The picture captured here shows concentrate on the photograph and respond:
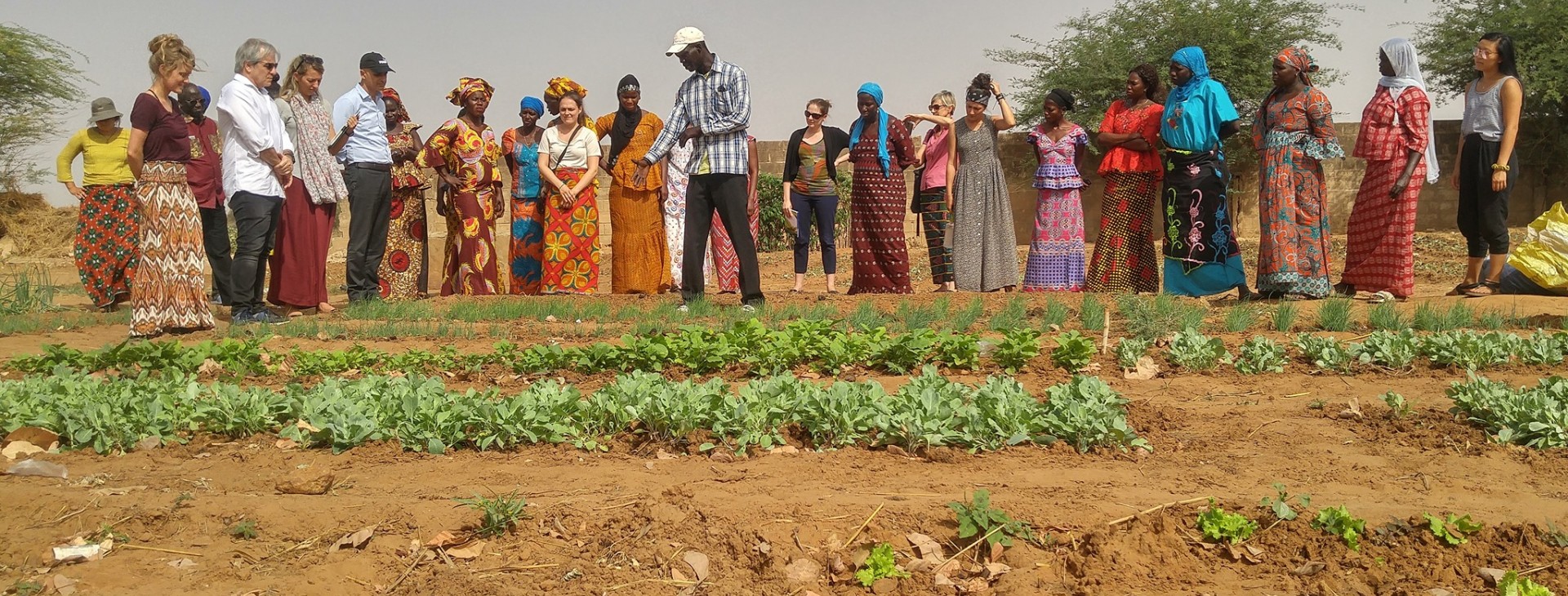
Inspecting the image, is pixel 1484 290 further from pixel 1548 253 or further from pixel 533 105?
pixel 533 105

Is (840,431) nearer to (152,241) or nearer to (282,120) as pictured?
(152,241)

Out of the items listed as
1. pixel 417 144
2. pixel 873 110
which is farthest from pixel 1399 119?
pixel 417 144

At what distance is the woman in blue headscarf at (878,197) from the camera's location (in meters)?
9.86

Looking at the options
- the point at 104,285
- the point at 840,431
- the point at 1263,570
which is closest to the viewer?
the point at 1263,570

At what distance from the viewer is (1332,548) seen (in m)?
3.31

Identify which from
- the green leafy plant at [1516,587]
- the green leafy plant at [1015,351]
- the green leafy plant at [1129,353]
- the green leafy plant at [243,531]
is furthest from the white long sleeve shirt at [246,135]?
the green leafy plant at [1516,587]

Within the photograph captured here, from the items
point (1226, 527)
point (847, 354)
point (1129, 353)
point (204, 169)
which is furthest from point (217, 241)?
point (1226, 527)

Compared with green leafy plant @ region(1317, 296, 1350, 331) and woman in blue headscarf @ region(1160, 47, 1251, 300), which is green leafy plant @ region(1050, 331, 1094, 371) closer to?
green leafy plant @ region(1317, 296, 1350, 331)

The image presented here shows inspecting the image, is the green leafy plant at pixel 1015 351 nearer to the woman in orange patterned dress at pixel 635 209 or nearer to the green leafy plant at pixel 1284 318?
the green leafy plant at pixel 1284 318

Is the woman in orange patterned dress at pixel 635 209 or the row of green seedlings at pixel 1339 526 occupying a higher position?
the woman in orange patterned dress at pixel 635 209

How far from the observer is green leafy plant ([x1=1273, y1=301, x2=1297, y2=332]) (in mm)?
6809

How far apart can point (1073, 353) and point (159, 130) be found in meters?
5.41

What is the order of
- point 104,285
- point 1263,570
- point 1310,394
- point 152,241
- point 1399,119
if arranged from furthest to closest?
point 104,285, point 1399,119, point 152,241, point 1310,394, point 1263,570

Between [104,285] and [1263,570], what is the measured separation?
9.26 meters
